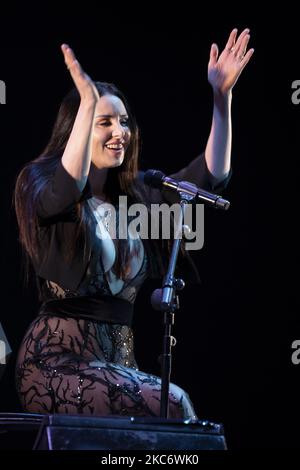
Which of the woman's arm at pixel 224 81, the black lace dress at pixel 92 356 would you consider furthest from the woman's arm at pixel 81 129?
the woman's arm at pixel 224 81

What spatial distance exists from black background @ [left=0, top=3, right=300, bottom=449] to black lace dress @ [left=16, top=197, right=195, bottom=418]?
137cm

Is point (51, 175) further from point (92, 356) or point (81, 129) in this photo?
point (92, 356)

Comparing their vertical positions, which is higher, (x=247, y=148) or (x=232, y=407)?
(x=247, y=148)

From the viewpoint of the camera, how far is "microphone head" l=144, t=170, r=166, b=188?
2.53 meters

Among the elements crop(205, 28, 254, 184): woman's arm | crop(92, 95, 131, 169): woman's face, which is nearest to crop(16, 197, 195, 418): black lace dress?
crop(92, 95, 131, 169): woman's face

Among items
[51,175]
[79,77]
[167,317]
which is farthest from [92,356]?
[79,77]

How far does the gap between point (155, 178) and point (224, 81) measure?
538mm

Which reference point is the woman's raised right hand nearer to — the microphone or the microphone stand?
the microphone

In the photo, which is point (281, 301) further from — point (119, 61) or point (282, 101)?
point (119, 61)

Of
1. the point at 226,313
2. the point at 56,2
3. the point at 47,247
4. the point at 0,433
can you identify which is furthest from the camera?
the point at 226,313
